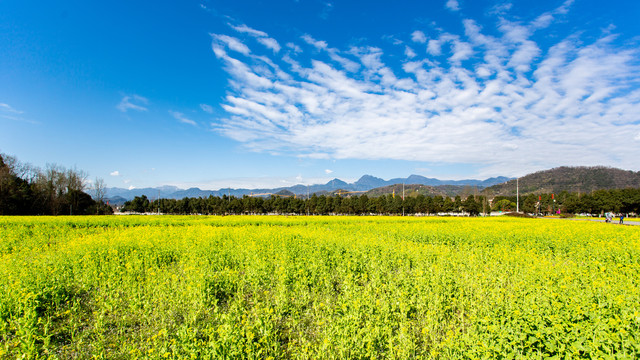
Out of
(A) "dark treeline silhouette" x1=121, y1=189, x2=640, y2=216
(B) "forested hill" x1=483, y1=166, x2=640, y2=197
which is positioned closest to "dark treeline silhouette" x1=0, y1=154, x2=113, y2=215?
(A) "dark treeline silhouette" x1=121, y1=189, x2=640, y2=216

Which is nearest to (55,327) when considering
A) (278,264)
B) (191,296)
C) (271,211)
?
(191,296)

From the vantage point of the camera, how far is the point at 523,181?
199 meters

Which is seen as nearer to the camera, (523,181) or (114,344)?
(114,344)

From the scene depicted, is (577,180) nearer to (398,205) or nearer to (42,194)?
(398,205)

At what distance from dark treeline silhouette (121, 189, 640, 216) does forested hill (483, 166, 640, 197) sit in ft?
182

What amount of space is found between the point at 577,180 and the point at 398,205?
141 m

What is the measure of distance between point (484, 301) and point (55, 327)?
9214mm

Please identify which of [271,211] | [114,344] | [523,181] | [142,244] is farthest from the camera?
[523,181]

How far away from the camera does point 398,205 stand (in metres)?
89.6

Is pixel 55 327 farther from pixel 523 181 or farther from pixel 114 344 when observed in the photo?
pixel 523 181

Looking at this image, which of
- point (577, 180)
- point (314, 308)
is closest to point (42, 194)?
point (314, 308)

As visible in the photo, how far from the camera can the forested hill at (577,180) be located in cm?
14420

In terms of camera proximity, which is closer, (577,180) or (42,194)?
(42,194)

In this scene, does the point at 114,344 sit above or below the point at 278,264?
below
